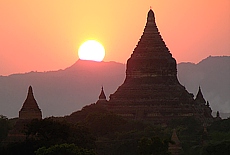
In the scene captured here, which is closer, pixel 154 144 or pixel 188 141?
pixel 154 144

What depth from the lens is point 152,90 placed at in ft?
320

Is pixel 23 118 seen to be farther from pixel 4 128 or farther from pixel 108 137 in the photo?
pixel 108 137

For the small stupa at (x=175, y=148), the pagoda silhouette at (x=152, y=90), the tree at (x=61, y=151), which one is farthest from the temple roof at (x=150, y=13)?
the tree at (x=61, y=151)

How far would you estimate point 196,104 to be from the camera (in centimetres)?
9956

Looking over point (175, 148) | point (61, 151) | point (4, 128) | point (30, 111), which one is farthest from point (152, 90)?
point (61, 151)

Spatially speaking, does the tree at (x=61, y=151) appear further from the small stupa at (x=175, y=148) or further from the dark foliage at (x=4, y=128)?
the dark foliage at (x=4, y=128)

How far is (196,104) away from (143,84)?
456cm

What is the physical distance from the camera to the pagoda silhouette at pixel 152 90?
95562 mm

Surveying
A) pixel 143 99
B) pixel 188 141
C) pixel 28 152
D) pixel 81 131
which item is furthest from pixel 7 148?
pixel 143 99

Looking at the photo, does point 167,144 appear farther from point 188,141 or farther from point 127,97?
point 127,97

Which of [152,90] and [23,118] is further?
[152,90]

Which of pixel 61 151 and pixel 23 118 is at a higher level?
pixel 23 118

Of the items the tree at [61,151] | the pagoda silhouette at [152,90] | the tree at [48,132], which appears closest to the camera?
the tree at [61,151]

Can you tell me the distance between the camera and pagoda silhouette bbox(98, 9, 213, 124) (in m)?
95.6
